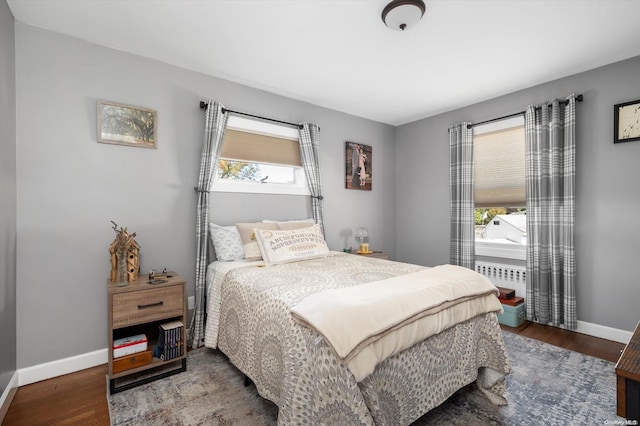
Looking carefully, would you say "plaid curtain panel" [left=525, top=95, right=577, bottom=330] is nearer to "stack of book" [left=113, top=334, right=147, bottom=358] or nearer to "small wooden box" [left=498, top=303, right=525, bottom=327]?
"small wooden box" [left=498, top=303, right=525, bottom=327]

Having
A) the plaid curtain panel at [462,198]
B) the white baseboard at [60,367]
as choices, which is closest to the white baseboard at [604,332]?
the plaid curtain panel at [462,198]

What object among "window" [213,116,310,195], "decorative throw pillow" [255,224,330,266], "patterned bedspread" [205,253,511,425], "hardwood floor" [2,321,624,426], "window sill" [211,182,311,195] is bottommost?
"hardwood floor" [2,321,624,426]

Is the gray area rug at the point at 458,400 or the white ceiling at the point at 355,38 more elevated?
the white ceiling at the point at 355,38

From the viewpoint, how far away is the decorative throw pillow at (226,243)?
8.87 feet

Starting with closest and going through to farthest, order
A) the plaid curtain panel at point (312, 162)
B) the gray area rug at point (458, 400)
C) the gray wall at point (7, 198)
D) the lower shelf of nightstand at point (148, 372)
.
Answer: the gray area rug at point (458, 400) < the gray wall at point (7, 198) < the lower shelf of nightstand at point (148, 372) < the plaid curtain panel at point (312, 162)

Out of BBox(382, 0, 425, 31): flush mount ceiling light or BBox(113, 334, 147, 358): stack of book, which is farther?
BBox(113, 334, 147, 358): stack of book

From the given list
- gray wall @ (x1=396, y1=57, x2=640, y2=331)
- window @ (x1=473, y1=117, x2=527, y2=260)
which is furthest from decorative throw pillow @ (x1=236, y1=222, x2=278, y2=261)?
gray wall @ (x1=396, y1=57, x2=640, y2=331)

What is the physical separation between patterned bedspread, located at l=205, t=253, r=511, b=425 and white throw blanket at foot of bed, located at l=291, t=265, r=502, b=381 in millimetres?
70

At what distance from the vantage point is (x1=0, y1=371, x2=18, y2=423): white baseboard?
5.63 ft

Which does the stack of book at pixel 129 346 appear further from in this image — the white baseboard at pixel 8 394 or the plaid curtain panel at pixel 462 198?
the plaid curtain panel at pixel 462 198

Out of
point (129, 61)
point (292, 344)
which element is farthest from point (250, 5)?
point (292, 344)

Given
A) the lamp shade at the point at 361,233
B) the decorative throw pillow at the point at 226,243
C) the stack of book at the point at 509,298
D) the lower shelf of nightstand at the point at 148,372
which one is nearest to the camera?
the lower shelf of nightstand at the point at 148,372

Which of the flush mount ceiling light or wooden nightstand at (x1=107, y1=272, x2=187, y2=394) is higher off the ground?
the flush mount ceiling light

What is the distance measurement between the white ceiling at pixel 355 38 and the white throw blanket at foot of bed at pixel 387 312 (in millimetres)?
1833
